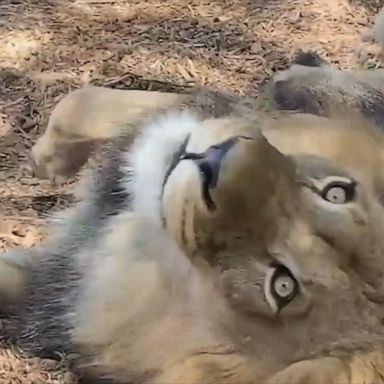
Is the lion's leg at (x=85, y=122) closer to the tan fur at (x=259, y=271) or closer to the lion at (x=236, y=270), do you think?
the lion at (x=236, y=270)

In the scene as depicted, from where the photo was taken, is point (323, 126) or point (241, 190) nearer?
point (241, 190)

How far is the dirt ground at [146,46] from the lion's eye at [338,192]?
711 millimetres

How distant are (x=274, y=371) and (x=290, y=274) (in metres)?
0.15

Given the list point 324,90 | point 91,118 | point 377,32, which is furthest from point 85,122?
point 377,32

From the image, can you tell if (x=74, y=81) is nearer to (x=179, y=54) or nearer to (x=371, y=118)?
(x=179, y=54)

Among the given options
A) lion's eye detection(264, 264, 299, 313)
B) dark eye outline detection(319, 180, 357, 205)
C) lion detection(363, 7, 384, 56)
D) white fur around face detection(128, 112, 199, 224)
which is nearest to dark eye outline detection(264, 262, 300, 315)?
lion's eye detection(264, 264, 299, 313)

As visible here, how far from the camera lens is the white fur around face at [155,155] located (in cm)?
152

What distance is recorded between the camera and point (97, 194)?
1.73 meters

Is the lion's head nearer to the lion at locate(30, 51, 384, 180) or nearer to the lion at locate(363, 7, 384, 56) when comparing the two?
the lion at locate(30, 51, 384, 180)

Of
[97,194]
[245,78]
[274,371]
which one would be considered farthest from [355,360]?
[245,78]

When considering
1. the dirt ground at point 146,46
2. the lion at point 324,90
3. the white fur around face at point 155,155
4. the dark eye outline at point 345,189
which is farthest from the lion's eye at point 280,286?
the dirt ground at point 146,46

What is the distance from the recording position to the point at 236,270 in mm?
1336

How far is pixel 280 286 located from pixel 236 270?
60 mm

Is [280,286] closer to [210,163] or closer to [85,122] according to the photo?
[210,163]
